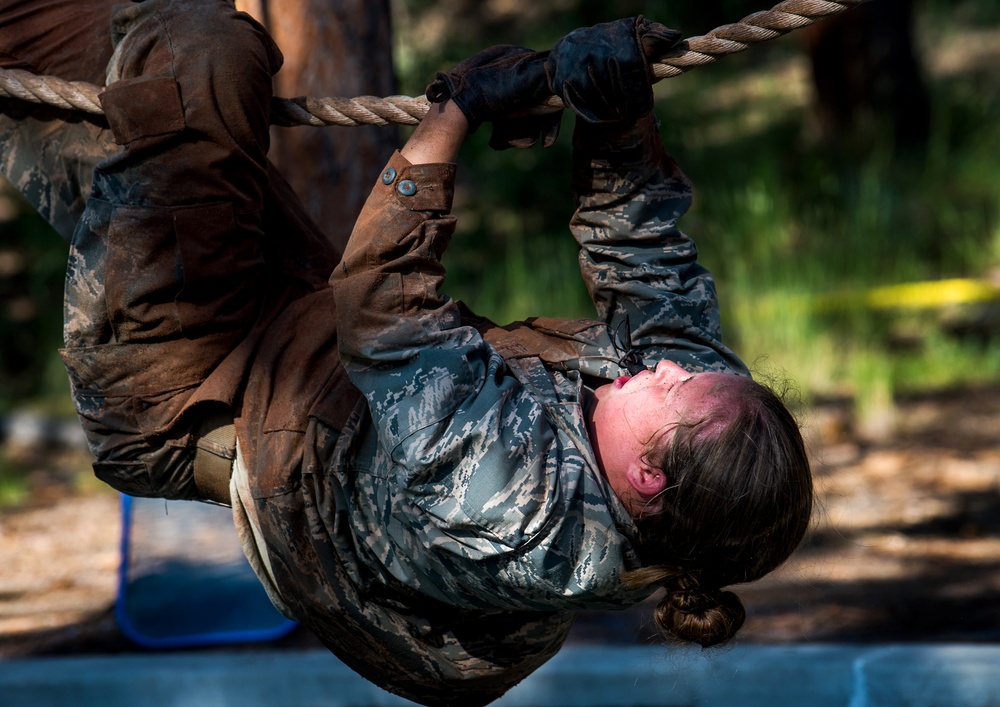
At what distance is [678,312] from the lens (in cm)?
241

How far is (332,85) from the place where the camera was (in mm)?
3398

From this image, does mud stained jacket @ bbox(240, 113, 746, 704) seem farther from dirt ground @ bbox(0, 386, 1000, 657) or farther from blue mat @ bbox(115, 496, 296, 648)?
blue mat @ bbox(115, 496, 296, 648)

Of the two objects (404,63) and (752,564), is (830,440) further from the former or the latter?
(404,63)

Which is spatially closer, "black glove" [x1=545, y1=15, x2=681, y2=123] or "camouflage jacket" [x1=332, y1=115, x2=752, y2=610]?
"camouflage jacket" [x1=332, y1=115, x2=752, y2=610]

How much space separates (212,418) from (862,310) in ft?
16.2

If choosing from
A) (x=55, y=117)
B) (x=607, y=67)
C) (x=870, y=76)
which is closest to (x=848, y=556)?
Answer: (x=607, y=67)

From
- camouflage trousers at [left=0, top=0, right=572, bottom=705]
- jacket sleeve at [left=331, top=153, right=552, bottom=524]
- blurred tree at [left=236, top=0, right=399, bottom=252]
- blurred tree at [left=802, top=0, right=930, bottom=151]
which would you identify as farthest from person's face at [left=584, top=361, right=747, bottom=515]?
blurred tree at [left=802, top=0, right=930, bottom=151]

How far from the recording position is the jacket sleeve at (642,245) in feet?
7.86

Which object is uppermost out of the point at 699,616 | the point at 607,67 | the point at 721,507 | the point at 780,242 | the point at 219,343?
the point at 607,67

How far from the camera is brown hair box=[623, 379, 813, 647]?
2092 mm

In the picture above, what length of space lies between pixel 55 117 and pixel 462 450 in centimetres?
131

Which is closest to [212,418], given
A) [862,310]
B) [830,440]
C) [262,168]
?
[262,168]

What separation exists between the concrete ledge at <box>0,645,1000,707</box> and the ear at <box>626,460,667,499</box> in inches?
49.8

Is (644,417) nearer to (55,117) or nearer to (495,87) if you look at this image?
(495,87)
